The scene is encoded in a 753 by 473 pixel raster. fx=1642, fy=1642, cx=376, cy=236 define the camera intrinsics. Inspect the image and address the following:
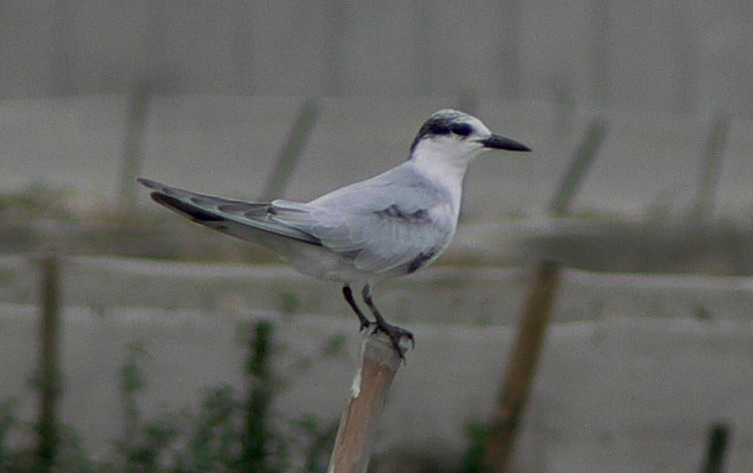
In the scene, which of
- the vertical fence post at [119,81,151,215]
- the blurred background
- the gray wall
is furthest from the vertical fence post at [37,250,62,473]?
the gray wall

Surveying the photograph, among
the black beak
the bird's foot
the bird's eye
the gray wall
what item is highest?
the gray wall

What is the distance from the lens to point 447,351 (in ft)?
21.7

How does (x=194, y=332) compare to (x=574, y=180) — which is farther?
(x=574, y=180)

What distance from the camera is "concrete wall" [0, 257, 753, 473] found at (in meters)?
6.43

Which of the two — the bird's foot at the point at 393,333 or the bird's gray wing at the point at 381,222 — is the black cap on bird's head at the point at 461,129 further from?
the bird's foot at the point at 393,333

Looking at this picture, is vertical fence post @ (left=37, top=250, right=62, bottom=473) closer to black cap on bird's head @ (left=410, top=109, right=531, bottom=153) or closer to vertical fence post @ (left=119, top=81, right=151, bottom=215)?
vertical fence post @ (left=119, top=81, right=151, bottom=215)

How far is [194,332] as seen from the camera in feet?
21.3

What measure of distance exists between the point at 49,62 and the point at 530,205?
7.48ft

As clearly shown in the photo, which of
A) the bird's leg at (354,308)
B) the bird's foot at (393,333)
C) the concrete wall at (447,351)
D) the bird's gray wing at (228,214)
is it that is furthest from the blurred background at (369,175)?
the bird's gray wing at (228,214)

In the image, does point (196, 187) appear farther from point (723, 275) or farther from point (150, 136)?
point (723, 275)

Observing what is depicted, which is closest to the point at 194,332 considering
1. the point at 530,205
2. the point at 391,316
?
the point at 391,316

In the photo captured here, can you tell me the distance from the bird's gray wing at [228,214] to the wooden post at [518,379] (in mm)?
2582

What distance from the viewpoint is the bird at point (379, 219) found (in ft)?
12.8

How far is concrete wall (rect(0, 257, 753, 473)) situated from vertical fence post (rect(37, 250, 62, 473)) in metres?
0.04
